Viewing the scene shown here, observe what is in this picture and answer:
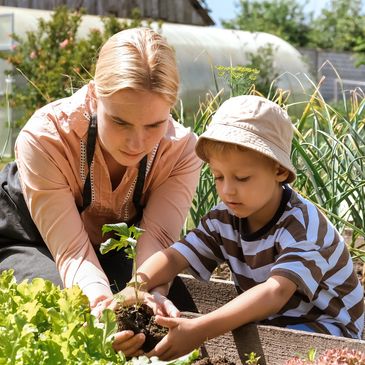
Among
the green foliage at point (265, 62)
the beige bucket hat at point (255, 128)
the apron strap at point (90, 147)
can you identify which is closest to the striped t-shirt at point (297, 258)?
the beige bucket hat at point (255, 128)

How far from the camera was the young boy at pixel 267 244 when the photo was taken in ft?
7.38

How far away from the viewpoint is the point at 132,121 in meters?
2.48

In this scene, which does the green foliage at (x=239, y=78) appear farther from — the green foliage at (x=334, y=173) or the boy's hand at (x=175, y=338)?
the boy's hand at (x=175, y=338)

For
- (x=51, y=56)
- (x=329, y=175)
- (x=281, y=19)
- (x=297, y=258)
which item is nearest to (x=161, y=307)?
(x=297, y=258)

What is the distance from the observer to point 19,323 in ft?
5.48

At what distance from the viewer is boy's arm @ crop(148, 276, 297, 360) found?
6.97 ft

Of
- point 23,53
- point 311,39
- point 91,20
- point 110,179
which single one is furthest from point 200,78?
point 311,39

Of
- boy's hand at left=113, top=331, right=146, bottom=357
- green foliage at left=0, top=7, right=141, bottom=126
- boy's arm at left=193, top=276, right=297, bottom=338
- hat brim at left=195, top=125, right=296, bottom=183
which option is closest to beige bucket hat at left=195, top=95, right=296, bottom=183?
hat brim at left=195, top=125, right=296, bottom=183

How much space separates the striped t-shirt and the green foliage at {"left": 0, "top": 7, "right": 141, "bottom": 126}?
25.0 ft

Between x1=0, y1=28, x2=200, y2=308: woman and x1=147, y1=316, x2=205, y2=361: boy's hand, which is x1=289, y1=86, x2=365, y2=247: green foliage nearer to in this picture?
x1=0, y1=28, x2=200, y2=308: woman

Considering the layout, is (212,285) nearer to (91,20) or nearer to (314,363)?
(314,363)

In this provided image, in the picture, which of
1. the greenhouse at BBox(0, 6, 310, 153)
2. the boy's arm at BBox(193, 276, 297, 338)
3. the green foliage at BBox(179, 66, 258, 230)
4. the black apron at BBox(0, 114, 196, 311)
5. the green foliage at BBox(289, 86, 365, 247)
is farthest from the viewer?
the greenhouse at BBox(0, 6, 310, 153)

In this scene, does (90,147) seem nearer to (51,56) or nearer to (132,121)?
(132,121)

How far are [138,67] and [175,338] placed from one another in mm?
785
